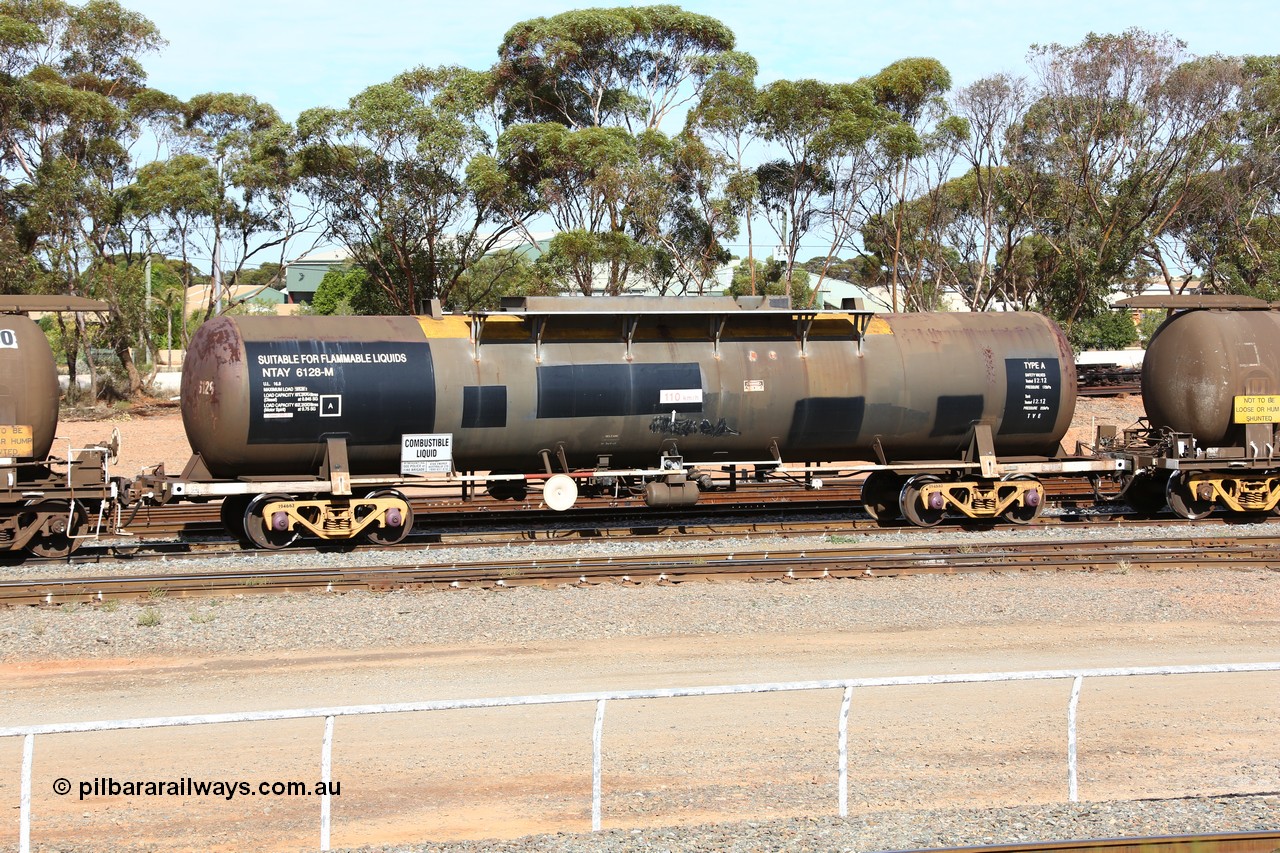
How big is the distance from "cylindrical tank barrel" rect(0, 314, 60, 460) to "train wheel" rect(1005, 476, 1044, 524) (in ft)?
53.4

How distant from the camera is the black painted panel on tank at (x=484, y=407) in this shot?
62.2 feet

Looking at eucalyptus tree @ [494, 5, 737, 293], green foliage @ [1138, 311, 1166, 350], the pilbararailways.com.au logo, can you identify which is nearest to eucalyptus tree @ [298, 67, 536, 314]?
eucalyptus tree @ [494, 5, 737, 293]

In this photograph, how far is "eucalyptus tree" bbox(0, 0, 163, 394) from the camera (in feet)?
155

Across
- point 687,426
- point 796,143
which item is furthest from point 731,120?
point 687,426

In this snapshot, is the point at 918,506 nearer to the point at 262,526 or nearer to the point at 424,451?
the point at 424,451

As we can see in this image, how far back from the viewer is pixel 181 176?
49656 mm

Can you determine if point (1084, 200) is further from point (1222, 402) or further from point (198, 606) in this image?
point (198, 606)

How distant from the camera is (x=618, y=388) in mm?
19531

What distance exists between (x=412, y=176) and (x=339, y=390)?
29768 millimetres

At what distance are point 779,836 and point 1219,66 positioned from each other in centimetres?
5137

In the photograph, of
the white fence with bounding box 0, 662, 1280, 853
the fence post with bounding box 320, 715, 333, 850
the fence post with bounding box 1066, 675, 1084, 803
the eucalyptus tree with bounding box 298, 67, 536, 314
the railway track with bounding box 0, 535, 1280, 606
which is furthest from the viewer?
the eucalyptus tree with bounding box 298, 67, 536, 314

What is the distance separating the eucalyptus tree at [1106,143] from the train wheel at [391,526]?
40.2 meters

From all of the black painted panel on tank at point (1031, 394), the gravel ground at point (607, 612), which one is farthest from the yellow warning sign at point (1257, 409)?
the gravel ground at point (607, 612)

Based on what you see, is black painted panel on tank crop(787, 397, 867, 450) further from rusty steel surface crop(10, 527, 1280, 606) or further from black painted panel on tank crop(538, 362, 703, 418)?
rusty steel surface crop(10, 527, 1280, 606)
